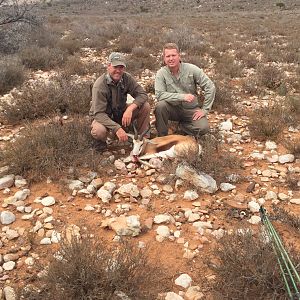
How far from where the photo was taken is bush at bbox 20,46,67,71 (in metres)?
10.1

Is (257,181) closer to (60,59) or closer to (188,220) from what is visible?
(188,220)

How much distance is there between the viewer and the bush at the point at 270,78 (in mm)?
8492

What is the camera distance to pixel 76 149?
5012mm

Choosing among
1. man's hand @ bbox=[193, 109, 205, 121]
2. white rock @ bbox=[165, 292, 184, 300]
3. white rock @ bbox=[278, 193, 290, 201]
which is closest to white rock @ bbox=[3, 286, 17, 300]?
white rock @ bbox=[165, 292, 184, 300]

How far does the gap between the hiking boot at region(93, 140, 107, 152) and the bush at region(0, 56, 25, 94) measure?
3.76 m

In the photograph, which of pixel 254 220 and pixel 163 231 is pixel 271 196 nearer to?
pixel 254 220

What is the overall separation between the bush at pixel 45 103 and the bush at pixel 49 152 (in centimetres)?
127

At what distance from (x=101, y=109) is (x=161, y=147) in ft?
3.40

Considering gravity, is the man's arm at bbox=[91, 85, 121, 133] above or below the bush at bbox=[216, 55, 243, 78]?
above

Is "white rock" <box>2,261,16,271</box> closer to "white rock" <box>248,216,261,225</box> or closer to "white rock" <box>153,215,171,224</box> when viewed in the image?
"white rock" <box>153,215,171,224</box>

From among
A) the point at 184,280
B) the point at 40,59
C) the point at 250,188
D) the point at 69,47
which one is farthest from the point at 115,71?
the point at 69,47

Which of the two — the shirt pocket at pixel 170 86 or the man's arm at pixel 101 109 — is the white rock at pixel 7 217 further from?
the shirt pocket at pixel 170 86

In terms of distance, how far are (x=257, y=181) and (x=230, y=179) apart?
1.19ft

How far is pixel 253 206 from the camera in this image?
13.4 ft
